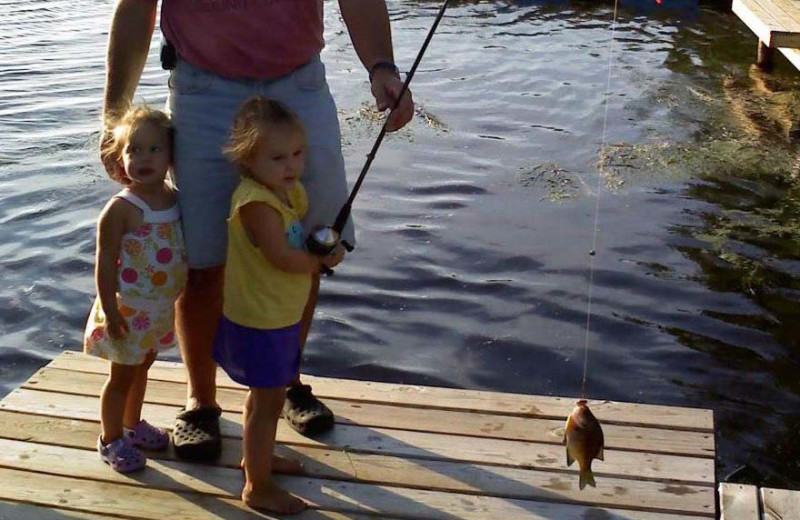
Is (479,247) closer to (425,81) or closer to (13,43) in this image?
(425,81)

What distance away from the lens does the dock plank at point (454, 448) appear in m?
3.40

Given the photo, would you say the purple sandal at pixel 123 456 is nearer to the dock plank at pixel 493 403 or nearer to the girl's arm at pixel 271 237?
the dock plank at pixel 493 403

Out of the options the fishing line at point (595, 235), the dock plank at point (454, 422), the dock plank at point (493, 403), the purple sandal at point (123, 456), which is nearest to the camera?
the purple sandal at point (123, 456)

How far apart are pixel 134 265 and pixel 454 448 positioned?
1.18 metres

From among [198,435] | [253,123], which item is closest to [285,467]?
[198,435]

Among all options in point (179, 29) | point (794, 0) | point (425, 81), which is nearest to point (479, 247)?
point (179, 29)

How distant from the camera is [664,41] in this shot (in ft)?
42.4

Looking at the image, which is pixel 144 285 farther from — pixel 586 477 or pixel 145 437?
pixel 586 477

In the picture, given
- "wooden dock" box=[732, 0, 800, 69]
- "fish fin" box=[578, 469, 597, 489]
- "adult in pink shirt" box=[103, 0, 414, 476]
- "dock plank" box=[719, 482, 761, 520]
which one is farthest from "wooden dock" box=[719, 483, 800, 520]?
"wooden dock" box=[732, 0, 800, 69]

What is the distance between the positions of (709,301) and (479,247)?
4.47 ft

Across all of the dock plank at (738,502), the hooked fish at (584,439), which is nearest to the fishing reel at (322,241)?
the hooked fish at (584,439)

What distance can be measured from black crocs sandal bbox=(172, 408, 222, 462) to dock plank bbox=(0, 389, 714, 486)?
0.35 ft

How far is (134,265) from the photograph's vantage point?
10.5ft

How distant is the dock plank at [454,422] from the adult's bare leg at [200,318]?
0.35 meters
